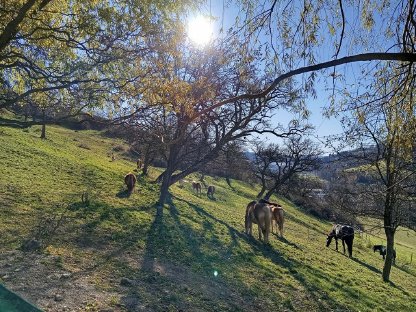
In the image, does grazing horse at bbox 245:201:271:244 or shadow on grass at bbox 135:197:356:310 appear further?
grazing horse at bbox 245:201:271:244

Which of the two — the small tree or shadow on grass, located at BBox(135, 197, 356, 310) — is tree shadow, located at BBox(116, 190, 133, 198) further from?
the small tree

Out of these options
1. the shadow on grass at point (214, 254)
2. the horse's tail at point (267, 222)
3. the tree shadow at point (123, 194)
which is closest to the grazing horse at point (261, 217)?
the horse's tail at point (267, 222)

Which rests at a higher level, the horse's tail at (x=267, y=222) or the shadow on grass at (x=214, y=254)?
the horse's tail at (x=267, y=222)

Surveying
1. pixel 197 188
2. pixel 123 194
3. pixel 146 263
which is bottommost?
pixel 146 263

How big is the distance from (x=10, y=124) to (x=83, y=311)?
4504 mm

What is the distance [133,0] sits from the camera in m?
7.53

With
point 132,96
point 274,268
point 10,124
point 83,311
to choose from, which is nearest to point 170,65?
point 132,96

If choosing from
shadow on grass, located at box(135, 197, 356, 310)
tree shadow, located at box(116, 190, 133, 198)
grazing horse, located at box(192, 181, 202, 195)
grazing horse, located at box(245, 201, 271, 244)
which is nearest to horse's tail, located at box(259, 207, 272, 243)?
grazing horse, located at box(245, 201, 271, 244)

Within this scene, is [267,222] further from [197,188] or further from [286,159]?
[286,159]

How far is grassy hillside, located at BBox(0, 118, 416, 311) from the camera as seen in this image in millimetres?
7070

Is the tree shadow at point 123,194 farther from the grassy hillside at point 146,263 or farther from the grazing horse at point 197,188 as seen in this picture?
the grazing horse at point 197,188

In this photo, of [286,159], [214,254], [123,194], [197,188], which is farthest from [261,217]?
[286,159]

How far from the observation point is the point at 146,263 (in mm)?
9242

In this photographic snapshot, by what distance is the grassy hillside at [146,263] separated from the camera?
707 cm
